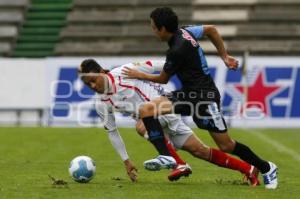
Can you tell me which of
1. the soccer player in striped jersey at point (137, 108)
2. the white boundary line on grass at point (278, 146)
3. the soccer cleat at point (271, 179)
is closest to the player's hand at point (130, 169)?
the soccer player in striped jersey at point (137, 108)

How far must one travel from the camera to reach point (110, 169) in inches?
548

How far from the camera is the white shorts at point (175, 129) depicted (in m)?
11.1

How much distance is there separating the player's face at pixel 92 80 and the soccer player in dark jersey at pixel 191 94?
0.52 meters

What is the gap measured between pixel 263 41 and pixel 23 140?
16268 mm

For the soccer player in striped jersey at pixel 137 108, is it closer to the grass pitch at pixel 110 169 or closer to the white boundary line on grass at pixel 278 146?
the grass pitch at pixel 110 169

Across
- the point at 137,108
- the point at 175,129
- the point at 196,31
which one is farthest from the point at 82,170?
the point at 196,31

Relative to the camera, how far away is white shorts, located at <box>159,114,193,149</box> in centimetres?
1114

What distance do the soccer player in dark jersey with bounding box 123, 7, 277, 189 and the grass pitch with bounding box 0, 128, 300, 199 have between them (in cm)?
48

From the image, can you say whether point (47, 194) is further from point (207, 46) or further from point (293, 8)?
point (293, 8)

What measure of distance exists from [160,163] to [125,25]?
88.5 feet

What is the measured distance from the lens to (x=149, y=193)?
9680 millimetres

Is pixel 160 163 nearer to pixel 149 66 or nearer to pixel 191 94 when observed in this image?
pixel 191 94

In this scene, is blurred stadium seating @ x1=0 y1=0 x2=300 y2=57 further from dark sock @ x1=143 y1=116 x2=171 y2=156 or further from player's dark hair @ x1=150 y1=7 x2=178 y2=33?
player's dark hair @ x1=150 y1=7 x2=178 y2=33

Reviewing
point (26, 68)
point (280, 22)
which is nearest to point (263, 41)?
point (280, 22)
